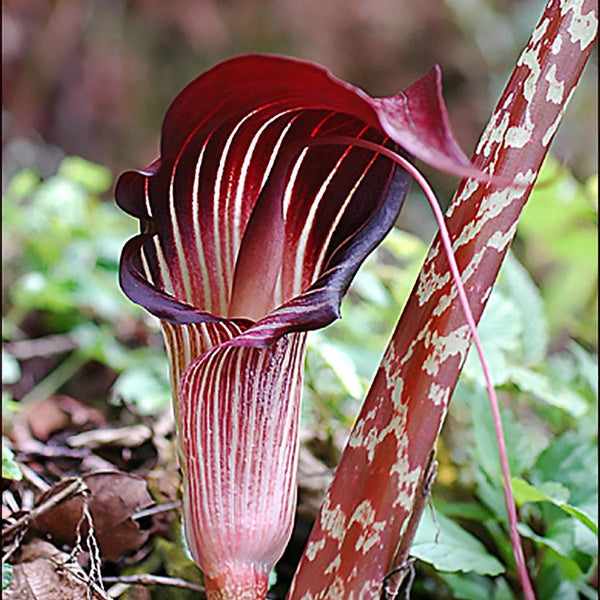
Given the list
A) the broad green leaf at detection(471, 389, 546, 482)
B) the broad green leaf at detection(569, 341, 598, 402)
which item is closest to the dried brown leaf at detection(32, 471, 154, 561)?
the broad green leaf at detection(471, 389, 546, 482)

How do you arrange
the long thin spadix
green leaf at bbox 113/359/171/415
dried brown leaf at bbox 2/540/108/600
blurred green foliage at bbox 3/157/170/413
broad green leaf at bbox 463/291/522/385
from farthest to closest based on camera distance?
blurred green foliage at bbox 3/157/170/413, green leaf at bbox 113/359/171/415, broad green leaf at bbox 463/291/522/385, dried brown leaf at bbox 2/540/108/600, the long thin spadix

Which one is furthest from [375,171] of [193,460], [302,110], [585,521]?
[585,521]

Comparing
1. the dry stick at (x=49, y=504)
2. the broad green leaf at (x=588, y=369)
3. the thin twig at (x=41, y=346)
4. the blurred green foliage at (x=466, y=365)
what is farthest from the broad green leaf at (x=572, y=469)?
the thin twig at (x=41, y=346)

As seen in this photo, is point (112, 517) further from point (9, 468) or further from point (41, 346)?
point (41, 346)

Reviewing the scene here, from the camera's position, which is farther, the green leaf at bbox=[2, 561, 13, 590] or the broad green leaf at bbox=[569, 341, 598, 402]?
the broad green leaf at bbox=[569, 341, 598, 402]

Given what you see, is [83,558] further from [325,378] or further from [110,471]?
[325,378]

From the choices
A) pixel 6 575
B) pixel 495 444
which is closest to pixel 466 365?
pixel 495 444

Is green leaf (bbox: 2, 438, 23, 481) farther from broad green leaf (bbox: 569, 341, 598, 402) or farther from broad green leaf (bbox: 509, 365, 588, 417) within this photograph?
broad green leaf (bbox: 569, 341, 598, 402)
